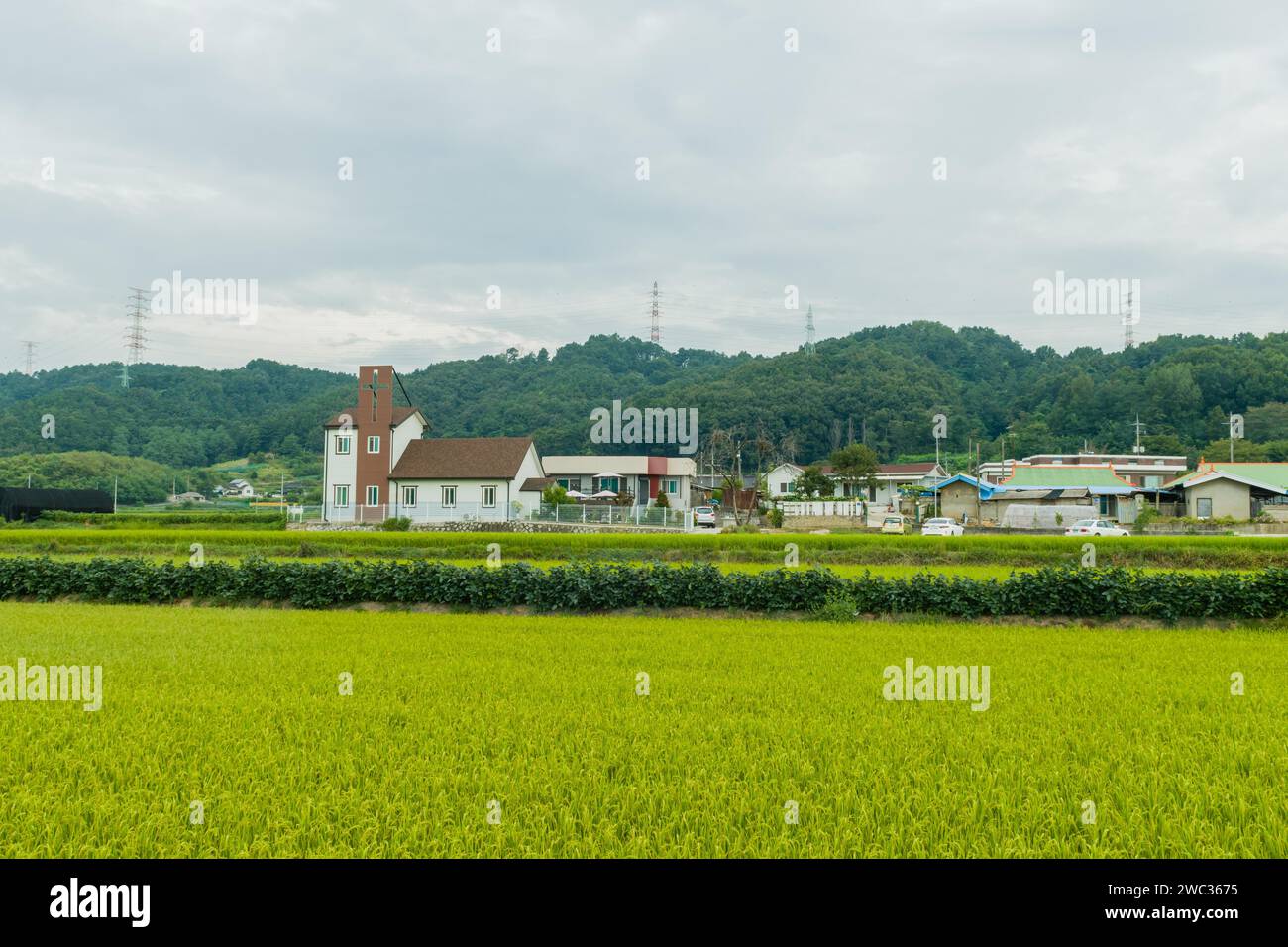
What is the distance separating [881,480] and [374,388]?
41.9 m

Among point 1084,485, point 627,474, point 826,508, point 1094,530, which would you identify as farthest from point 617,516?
point 1084,485

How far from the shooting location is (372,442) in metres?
44.0

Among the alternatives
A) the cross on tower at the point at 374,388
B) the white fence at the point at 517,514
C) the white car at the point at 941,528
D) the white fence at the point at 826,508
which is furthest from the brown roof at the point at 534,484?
the white car at the point at 941,528

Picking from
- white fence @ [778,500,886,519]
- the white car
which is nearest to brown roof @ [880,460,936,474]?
white fence @ [778,500,886,519]

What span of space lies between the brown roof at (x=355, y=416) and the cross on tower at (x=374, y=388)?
40.5 inches

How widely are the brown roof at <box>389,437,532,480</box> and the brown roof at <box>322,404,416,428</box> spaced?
1.69 metres

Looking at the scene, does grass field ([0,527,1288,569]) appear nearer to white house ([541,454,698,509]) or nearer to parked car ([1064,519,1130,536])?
parked car ([1064,519,1130,536])

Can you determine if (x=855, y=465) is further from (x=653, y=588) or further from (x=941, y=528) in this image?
(x=653, y=588)

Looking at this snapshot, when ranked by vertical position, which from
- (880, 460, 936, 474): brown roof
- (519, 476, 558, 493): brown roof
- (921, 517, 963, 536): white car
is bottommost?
(921, 517, 963, 536): white car

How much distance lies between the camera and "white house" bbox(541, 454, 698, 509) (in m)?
56.1

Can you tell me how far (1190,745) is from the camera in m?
6.66

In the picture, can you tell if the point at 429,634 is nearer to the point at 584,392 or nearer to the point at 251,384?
the point at 584,392

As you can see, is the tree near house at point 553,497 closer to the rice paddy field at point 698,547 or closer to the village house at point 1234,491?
the rice paddy field at point 698,547
